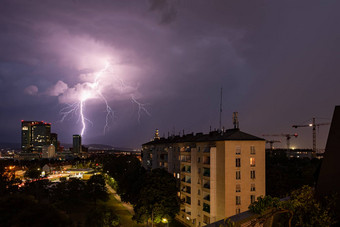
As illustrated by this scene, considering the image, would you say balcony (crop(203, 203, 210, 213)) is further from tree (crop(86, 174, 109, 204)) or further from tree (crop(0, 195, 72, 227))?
tree (crop(0, 195, 72, 227))

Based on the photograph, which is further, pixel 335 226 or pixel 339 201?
pixel 339 201

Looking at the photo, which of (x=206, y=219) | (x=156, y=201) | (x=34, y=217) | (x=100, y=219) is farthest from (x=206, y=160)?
(x=34, y=217)

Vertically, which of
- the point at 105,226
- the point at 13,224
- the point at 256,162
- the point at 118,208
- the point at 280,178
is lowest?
the point at 118,208

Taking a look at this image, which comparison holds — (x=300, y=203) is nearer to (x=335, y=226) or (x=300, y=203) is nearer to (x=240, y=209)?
(x=335, y=226)

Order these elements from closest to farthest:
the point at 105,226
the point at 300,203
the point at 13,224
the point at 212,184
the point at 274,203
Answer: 1. the point at 13,224
2. the point at 300,203
3. the point at 274,203
4. the point at 105,226
5. the point at 212,184

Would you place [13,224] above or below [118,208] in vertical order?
above

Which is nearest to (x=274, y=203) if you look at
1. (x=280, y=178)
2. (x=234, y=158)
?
(x=234, y=158)

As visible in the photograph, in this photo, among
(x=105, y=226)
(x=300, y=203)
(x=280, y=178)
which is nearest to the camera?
(x=300, y=203)

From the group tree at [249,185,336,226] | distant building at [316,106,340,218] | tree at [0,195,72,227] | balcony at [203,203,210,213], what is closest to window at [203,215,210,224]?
balcony at [203,203,210,213]

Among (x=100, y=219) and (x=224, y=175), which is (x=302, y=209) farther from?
(x=100, y=219)
